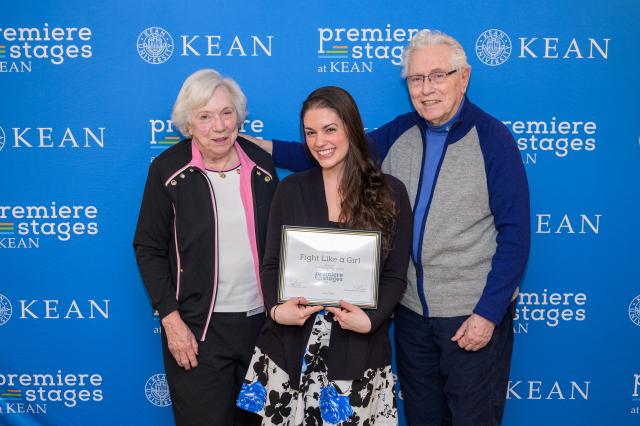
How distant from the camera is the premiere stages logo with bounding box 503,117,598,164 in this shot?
102 inches

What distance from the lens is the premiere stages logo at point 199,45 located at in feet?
8.25

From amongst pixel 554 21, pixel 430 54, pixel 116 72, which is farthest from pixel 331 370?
pixel 554 21

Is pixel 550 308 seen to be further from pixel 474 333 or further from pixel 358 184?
pixel 358 184

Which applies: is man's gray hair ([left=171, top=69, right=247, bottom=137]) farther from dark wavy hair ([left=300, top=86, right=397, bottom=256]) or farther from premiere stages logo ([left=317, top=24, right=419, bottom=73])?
premiere stages logo ([left=317, top=24, right=419, bottom=73])

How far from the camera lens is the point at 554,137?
2.60m

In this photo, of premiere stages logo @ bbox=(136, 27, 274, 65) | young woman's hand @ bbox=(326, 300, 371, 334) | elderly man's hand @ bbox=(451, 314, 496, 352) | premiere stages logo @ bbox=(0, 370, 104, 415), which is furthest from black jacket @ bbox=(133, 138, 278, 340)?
premiere stages logo @ bbox=(0, 370, 104, 415)

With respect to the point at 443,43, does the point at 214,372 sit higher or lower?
lower

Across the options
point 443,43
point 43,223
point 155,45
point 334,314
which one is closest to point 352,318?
point 334,314

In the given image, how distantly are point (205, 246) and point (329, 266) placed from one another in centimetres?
52

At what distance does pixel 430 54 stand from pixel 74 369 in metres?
2.19

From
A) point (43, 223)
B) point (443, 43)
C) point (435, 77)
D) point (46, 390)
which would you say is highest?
point (443, 43)

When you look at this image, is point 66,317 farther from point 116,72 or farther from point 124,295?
point 116,72

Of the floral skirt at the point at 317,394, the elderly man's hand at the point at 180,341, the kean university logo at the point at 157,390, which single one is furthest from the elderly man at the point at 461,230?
the kean university logo at the point at 157,390

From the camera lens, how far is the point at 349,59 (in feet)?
8.38
